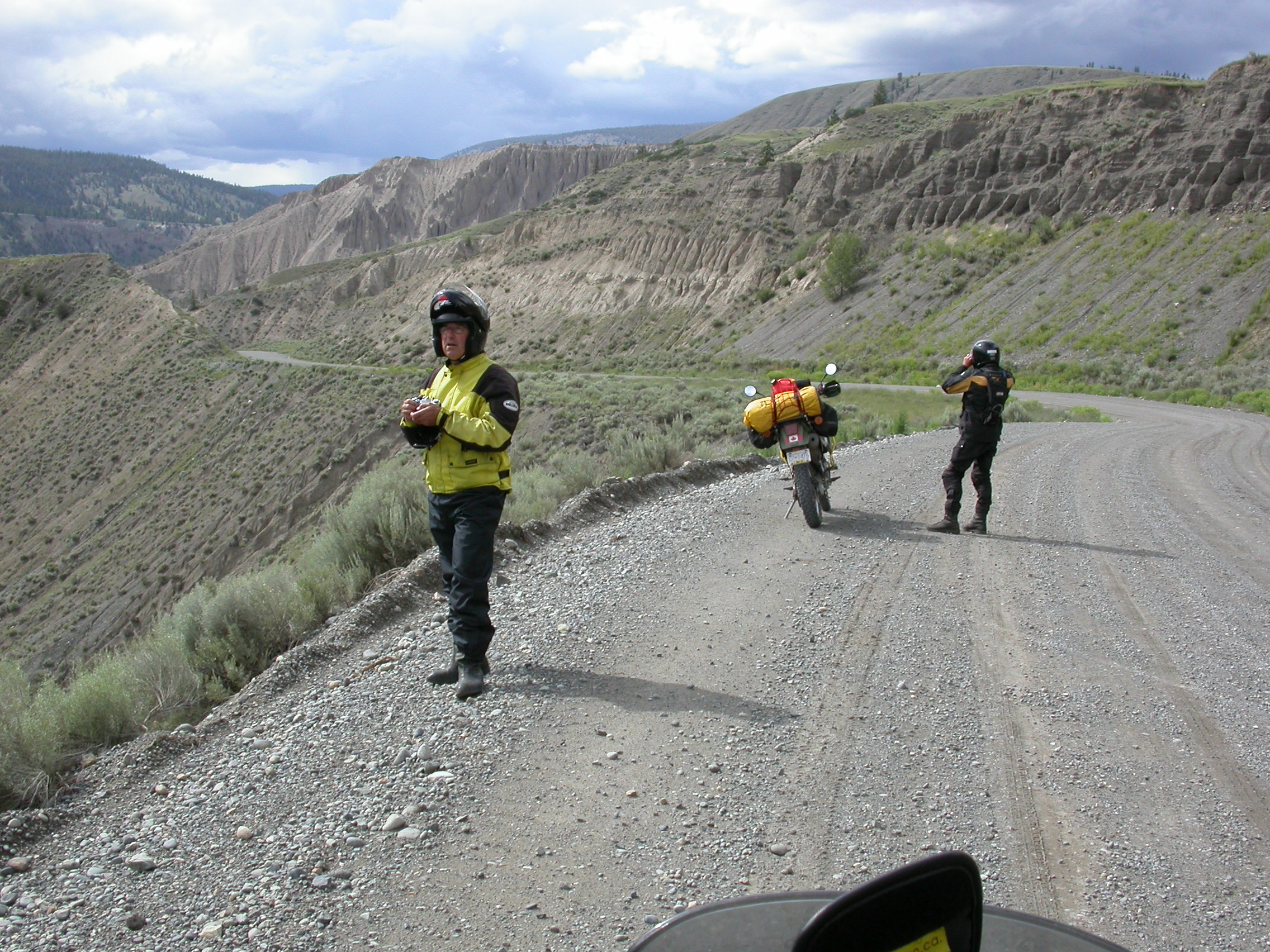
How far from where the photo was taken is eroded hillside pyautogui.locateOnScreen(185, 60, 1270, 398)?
37.7 meters

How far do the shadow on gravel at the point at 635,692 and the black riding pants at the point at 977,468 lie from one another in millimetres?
4666

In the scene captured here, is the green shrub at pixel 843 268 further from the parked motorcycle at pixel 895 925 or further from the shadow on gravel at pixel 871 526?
the parked motorcycle at pixel 895 925

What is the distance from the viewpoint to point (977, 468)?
869 centimetres

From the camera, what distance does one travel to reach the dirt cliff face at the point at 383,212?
5719 inches

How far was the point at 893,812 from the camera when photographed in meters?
3.51

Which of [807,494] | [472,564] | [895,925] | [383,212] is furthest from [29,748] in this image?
[383,212]

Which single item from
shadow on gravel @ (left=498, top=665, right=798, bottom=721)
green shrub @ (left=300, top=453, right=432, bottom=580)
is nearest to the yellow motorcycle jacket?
shadow on gravel @ (left=498, top=665, right=798, bottom=721)

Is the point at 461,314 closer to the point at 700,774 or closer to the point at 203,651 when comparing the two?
the point at 700,774

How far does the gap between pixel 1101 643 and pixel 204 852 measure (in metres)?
5.02

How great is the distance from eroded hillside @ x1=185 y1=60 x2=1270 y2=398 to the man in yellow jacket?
110ft

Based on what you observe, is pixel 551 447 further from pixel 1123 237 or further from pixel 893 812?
pixel 1123 237

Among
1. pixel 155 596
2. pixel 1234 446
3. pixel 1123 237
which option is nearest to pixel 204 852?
pixel 1234 446

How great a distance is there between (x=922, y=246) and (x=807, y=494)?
Answer: 4744cm

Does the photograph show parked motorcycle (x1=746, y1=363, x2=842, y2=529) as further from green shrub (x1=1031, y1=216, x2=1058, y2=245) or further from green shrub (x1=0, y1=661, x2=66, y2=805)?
green shrub (x1=1031, y1=216, x2=1058, y2=245)
